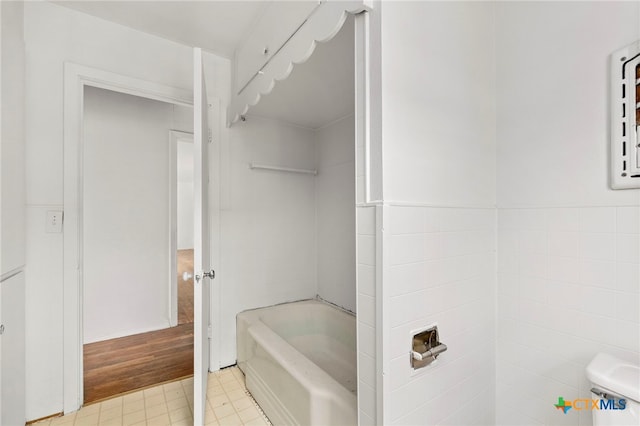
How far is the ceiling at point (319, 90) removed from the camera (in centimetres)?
141


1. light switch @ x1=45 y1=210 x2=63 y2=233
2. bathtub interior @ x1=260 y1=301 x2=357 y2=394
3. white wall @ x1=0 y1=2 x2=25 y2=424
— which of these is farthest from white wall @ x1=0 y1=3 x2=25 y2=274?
bathtub interior @ x1=260 y1=301 x2=357 y2=394

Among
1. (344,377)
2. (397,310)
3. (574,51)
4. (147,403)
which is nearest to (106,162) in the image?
(147,403)

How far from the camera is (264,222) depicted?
235 cm

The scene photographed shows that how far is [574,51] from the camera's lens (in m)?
1.13

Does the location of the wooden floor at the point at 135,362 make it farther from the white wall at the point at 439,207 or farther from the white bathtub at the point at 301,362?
the white wall at the point at 439,207

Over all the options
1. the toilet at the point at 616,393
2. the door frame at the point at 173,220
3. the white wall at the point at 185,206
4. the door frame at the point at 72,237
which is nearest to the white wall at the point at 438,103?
the toilet at the point at 616,393

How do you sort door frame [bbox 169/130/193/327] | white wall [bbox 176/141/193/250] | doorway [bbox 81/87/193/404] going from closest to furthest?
doorway [bbox 81/87/193/404] < door frame [bbox 169/130/193/327] < white wall [bbox 176/141/193/250]

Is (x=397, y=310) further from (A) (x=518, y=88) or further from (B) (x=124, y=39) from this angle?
(B) (x=124, y=39)

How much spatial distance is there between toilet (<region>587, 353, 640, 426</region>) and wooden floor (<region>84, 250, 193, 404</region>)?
7.41 ft

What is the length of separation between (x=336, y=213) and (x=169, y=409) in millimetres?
1691

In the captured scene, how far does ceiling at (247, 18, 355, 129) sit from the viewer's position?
4.61 feet

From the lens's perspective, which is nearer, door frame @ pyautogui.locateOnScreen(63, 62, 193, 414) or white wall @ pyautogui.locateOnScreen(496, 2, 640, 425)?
white wall @ pyautogui.locateOnScreen(496, 2, 640, 425)
